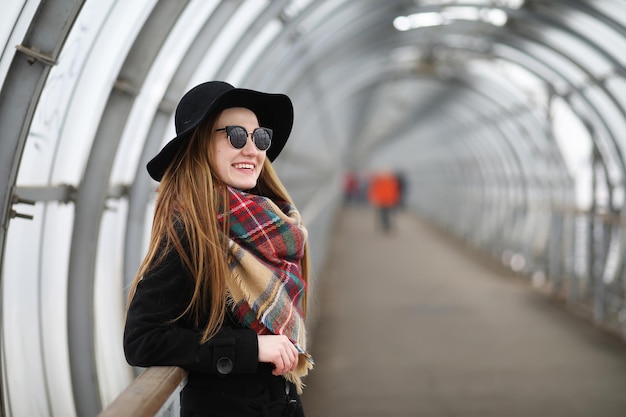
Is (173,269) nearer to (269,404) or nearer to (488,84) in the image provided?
(269,404)

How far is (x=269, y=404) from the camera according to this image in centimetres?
246

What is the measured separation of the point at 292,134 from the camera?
1091 centimetres

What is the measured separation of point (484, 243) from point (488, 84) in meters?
4.49

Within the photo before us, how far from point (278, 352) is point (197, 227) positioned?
0.43 meters

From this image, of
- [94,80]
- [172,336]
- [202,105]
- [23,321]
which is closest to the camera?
[172,336]

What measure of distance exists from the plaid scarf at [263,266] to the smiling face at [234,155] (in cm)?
5

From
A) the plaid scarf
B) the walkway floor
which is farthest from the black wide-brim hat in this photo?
the walkway floor

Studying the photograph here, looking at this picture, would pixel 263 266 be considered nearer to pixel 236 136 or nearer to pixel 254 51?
pixel 236 136

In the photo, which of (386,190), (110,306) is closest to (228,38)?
(110,306)

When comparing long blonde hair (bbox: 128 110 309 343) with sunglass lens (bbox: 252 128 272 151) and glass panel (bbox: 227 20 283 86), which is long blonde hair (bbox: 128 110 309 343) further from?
glass panel (bbox: 227 20 283 86)

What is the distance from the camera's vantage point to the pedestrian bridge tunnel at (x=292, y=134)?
3723 millimetres

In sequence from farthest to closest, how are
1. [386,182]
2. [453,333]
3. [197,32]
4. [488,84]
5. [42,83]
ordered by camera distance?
[386,182] < [488,84] < [453,333] < [197,32] < [42,83]

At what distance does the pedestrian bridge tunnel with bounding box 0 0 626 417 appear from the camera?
12.2ft

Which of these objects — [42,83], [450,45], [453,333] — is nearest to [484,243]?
[450,45]
